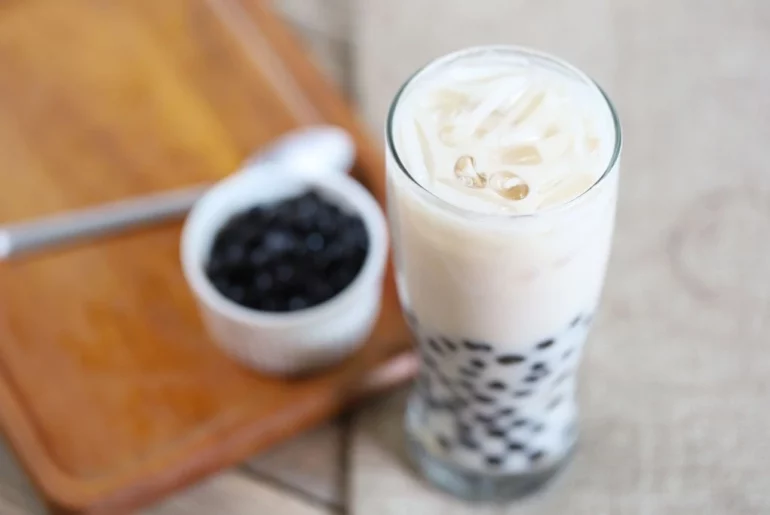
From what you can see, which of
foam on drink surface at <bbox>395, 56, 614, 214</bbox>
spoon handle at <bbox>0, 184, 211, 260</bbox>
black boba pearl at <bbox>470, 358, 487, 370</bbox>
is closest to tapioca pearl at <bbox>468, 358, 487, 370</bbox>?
black boba pearl at <bbox>470, 358, 487, 370</bbox>

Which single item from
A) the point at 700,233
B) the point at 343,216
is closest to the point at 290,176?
the point at 343,216

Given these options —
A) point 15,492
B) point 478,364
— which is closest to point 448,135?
point 478,364

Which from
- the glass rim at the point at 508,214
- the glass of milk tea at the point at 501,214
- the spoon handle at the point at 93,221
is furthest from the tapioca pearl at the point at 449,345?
the spoon handle at the point at 93,221

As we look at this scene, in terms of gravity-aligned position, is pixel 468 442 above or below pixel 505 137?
below

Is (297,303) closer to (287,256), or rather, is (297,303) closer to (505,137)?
(287,256)

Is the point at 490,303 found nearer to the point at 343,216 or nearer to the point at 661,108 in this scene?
the point at 343,216

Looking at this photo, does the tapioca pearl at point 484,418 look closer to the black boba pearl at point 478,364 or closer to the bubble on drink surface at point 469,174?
the black boba pearl at point 478,364
